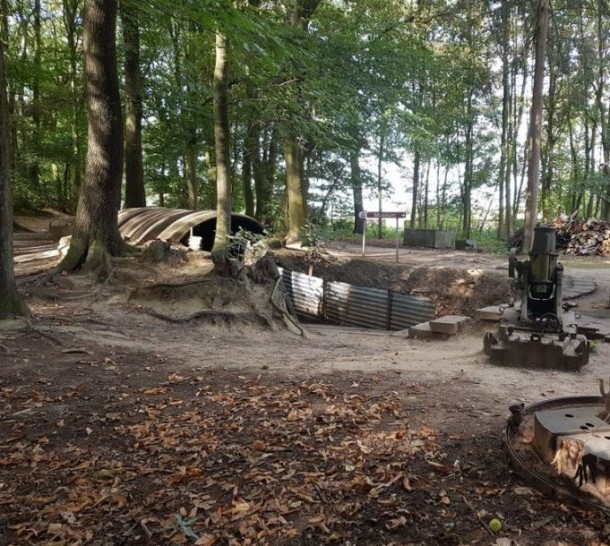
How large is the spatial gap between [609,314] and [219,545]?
948 cm

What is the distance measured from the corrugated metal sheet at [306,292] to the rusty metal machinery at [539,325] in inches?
237

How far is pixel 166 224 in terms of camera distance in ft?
41.4

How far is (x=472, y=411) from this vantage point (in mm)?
3760

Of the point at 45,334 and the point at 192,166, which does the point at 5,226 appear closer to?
the point at 45,334

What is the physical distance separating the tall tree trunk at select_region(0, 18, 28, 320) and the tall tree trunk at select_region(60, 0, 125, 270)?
10.2ft

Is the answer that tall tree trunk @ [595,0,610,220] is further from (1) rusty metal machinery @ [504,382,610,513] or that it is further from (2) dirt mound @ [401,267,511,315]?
(1) rusty metal machinery @ [504,382,610,513]

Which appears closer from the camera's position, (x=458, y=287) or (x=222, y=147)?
(x=222, y=147)

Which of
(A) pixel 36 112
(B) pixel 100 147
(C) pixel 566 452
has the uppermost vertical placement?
(A) pixel 36 112

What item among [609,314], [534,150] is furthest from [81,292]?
[534,150]

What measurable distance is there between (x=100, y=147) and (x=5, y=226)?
406 centimetres

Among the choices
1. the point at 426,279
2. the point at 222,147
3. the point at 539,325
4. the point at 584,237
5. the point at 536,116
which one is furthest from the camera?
the point at 584,237

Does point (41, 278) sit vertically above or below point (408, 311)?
above

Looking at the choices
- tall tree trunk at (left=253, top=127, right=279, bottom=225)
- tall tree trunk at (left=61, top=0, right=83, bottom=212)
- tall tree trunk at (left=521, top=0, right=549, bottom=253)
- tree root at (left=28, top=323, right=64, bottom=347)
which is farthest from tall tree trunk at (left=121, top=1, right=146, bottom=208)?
tall tree trunk at (left=521, top=0, right=549, bottom=253)

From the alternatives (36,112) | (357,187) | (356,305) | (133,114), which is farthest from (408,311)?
(36,112)
